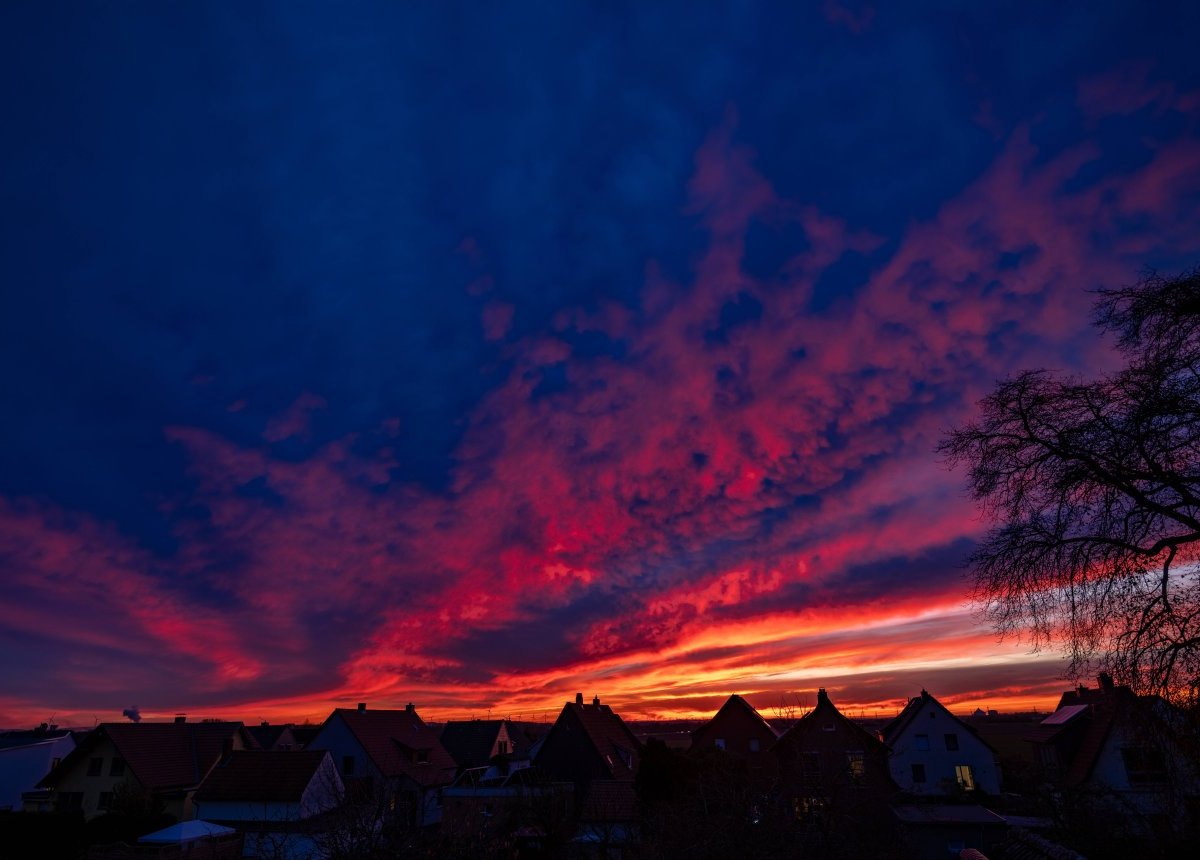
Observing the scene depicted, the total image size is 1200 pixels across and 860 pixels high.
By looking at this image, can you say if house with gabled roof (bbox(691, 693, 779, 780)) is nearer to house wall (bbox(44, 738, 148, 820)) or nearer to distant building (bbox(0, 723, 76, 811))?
house wall (bbox(44, 738, 148, 820))

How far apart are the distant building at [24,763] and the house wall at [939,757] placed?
73.3m

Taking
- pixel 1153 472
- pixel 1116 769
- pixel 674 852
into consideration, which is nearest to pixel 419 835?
pixel 674 852

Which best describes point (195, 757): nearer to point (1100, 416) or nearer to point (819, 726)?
point (819, 726)

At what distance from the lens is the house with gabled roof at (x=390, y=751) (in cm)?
5069

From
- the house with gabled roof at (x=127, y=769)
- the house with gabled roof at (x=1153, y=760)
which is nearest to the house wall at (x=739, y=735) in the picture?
the house with gabled roof at (x=1153, y=760)

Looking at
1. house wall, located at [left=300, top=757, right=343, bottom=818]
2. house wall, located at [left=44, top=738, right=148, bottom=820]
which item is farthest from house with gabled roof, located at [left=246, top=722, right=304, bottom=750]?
house wall, located at [left=300, top=757, right=343, bottom=818]

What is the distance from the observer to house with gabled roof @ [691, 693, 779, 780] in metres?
53.9

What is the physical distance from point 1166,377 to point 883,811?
1369 inches

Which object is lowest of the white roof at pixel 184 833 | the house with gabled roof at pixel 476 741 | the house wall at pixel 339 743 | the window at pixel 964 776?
the window at pixel 964 776

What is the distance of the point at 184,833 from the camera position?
32750 mm

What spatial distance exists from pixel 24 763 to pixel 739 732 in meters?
64.5

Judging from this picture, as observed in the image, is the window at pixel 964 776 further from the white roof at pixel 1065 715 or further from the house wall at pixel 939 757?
the white roof at pixel 1065 715

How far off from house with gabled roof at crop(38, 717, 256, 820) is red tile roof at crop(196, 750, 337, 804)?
3.83 m

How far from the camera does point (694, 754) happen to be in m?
42.1
